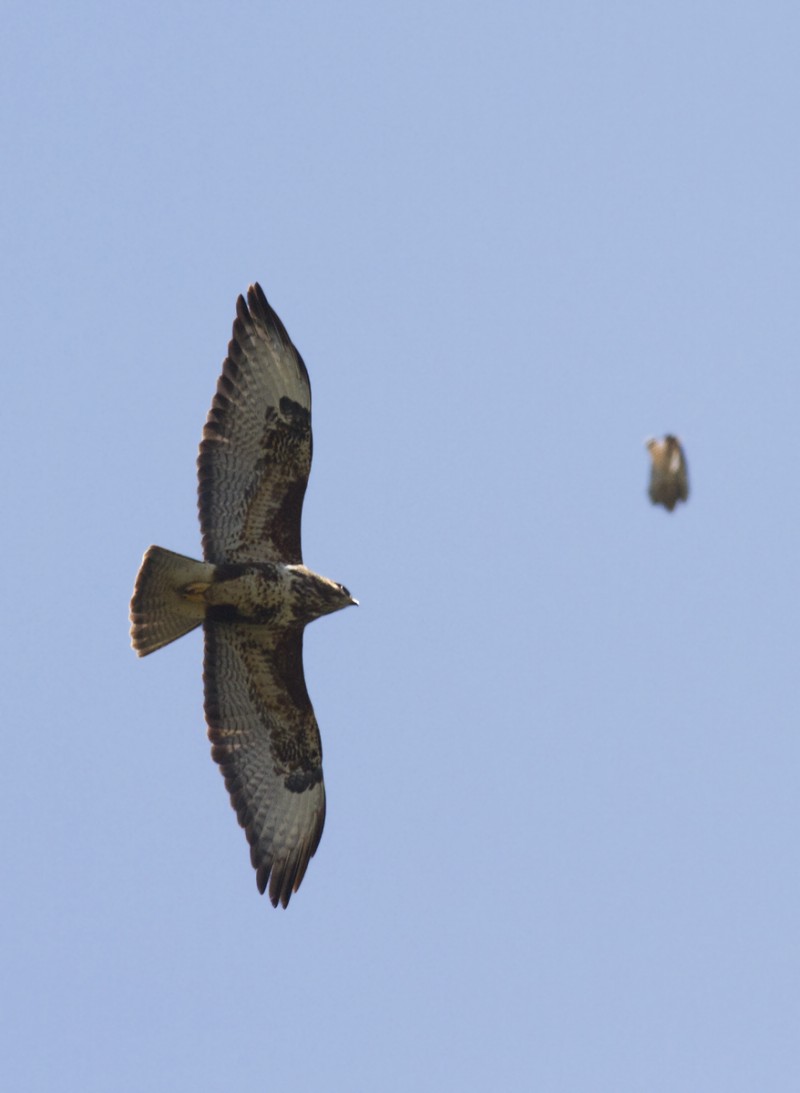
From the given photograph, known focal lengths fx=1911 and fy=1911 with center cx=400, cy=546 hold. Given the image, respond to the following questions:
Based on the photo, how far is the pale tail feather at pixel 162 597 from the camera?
12164 millimetres

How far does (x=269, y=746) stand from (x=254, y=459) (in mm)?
2073

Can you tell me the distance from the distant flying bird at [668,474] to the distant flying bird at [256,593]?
2512 mm

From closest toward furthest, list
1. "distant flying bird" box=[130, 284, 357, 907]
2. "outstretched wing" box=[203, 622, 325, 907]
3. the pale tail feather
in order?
the pale tail feather → "distant flying bird" box=[130, 284, 357, 907] → "outstretched wing" box=[203, 622, 325, 907]

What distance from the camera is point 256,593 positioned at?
1248cm

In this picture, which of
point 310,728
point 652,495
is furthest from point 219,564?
point 652,495

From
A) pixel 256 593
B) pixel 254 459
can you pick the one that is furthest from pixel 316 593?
pixel 254 459

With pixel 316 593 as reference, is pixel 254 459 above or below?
above

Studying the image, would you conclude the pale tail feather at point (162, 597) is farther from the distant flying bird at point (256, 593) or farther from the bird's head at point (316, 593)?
the bird's head at point (316, 593)

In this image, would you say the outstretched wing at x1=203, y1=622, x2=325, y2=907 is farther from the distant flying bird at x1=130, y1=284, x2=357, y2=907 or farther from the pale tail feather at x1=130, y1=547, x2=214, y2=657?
the pale tail feather at x1=130, y1=547, x2=214, y2=657

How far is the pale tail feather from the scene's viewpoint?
39.9ft

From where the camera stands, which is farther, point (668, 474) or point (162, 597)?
point (668, 474)

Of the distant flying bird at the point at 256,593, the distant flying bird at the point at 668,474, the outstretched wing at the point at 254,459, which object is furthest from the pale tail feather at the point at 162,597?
the distant flying bird at the point at 668,474

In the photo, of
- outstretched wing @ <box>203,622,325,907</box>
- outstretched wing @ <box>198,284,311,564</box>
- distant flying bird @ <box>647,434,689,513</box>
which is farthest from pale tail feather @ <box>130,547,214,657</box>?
distant flying bird @ <box>647,434,689,513</box>

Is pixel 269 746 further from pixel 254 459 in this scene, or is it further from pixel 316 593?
pixel 254 459
